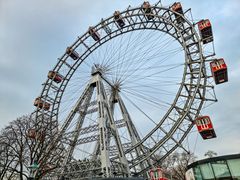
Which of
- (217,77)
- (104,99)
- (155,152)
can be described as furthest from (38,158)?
(217,77)

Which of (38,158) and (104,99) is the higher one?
(104,99)

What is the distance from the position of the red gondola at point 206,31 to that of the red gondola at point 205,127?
7.38 m

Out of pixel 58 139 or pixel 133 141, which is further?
pixel 133 141

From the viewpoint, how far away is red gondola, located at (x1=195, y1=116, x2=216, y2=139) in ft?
54.2

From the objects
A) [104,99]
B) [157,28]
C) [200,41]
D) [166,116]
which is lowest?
[166,116]

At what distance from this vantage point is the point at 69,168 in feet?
56.5

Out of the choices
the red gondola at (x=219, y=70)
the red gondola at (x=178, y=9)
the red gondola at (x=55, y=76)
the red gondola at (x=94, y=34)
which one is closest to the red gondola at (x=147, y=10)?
the red gondola at (x=178, y=9)

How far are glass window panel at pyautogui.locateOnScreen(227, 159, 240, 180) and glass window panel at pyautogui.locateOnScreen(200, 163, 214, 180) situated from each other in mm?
1275

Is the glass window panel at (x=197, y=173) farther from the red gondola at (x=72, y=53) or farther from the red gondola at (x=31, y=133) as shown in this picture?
the red gondola at (x=72, y=53)

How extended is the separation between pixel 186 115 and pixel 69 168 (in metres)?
10.5

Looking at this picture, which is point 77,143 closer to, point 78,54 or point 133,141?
point 133,141

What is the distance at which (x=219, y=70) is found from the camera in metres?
17.5

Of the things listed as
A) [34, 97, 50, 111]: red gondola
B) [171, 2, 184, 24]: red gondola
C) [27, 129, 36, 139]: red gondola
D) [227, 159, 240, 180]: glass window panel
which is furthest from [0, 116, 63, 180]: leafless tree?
[171, 2, 184, 24]: red gondola

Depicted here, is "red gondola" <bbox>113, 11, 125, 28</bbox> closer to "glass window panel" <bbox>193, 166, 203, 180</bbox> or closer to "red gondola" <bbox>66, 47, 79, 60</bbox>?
"red gondola" <bbox>66, 47, 79, 60</bbox>
